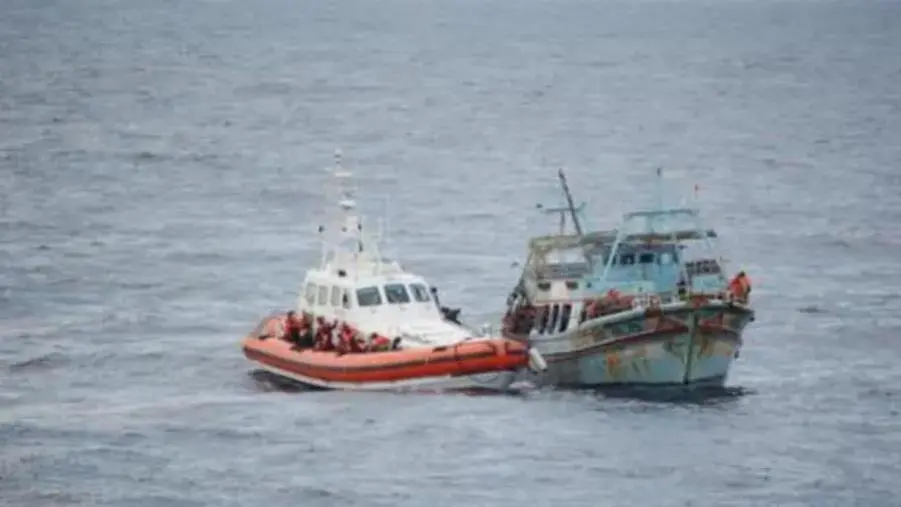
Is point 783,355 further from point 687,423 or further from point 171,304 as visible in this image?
point 171,304

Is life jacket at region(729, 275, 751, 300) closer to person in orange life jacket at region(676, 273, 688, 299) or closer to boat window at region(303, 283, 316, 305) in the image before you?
person in orange life jacket at region(676, 273, 688, 299)

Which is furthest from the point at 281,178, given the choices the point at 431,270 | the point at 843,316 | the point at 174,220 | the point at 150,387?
the point at 150,387

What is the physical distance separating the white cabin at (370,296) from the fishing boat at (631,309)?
2.61 meters

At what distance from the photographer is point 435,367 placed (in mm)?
82500

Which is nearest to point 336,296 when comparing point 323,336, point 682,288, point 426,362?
point 323,336

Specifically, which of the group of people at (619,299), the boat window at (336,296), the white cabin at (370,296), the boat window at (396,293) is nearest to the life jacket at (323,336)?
the white cabin at (370,296)

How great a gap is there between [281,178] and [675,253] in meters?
75.9

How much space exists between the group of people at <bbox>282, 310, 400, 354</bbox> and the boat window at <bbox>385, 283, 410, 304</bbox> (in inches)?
59.1

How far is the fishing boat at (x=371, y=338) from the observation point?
8256 centimetres

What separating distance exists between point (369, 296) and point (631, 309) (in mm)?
7794

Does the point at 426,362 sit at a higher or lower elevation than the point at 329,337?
higher

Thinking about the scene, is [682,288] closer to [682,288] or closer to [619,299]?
[682,288]

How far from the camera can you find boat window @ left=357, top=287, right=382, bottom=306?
284ft

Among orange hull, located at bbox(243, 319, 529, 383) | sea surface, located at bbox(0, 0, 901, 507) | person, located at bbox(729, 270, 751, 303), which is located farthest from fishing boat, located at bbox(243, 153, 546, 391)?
person, located at bbox(729, 270, 751, 303)
